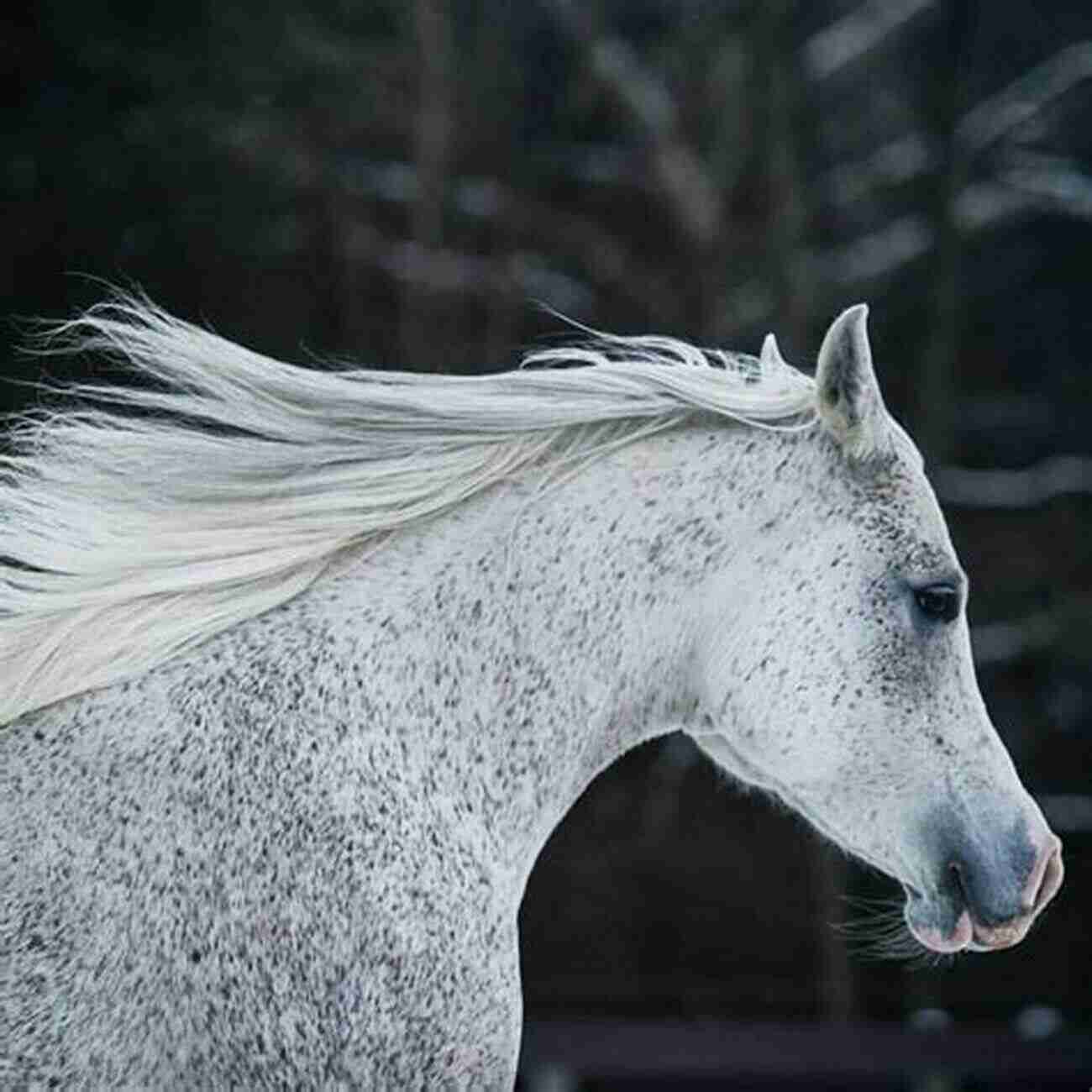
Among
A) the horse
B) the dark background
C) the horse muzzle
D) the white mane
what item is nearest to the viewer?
the horse

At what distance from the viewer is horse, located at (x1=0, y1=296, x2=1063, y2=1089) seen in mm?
3076

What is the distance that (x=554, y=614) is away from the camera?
3.47 m

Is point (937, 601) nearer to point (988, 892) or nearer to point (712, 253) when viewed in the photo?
point (988, 892)

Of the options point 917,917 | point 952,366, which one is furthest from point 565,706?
point 952,366

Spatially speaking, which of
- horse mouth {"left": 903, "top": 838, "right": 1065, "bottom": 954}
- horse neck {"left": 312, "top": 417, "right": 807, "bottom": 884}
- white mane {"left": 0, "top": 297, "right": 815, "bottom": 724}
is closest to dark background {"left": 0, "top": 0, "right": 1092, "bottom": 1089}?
white mane {"left": 0, "top": 297, "right": 815, "bottom": 724}

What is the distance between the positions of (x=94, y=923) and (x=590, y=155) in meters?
11.7

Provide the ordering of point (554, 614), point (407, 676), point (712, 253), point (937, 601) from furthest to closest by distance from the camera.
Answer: point (712, 253) < point (937, 601) < point (554, 614) < point (407, 676)

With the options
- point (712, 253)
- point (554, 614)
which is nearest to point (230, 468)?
point (554, 614)

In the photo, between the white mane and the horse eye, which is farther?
the horse eye

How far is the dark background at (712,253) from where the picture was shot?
38.7 ft

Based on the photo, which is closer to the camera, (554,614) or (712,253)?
(554,614)

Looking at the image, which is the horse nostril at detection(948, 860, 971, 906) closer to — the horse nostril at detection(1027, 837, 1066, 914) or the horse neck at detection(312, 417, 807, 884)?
the horse nostril at detection(1027, 837, 1066, 914)

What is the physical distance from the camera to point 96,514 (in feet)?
11.1

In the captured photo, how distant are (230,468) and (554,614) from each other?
548 mm
